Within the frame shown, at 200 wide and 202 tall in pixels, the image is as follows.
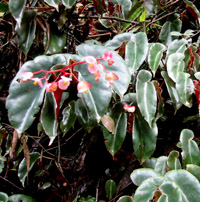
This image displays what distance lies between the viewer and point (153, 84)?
857 mm

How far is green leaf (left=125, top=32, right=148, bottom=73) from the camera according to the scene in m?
0.85

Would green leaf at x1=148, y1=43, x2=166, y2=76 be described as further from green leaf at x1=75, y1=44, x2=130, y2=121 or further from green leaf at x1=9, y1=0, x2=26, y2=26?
green leaf at x1=9, y1=0, x2=26, y2=26

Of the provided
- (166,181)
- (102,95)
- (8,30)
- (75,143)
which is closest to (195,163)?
(166,181)

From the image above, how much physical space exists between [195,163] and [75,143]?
0.75 m

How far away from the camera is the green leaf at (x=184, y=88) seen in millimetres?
828

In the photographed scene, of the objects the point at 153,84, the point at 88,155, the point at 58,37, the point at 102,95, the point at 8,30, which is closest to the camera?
the point at 102,95

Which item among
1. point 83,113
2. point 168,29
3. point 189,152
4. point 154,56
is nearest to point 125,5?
point 168,29

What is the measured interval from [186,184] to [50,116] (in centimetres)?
44

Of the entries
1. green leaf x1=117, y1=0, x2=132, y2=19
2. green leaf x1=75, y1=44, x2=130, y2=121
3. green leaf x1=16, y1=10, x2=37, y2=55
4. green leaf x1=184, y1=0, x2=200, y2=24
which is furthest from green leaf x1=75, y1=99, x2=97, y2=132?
green leaf x1=184, y1=0, x2=200, y2=24

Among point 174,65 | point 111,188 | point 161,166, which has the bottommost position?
point 111,188

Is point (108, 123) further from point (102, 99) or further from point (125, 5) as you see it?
point (125, 5)

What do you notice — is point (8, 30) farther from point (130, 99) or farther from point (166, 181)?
point (166, 181)

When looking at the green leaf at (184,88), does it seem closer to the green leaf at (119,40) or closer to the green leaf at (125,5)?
the green leaf at (119,40)

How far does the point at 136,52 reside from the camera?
88 cm
